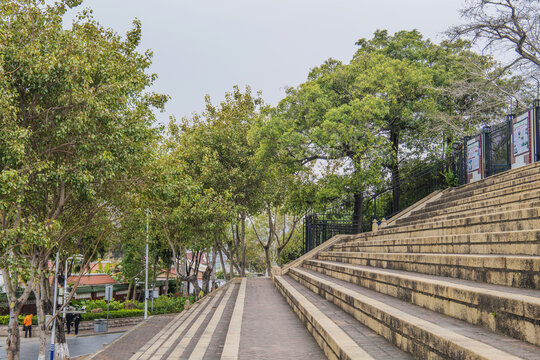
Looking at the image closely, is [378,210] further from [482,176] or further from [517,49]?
[517,49]

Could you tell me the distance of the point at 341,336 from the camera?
431 cm

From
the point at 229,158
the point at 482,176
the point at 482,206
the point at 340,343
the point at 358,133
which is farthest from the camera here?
the point at 229,158

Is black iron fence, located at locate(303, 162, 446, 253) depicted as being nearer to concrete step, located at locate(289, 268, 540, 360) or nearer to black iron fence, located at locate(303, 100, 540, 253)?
black iron fence, located at locate(303, 100, 540, 253)

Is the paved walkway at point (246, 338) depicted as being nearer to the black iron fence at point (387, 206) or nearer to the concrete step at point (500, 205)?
the concrete step at point (500, 205)

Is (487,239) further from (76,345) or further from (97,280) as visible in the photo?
(97,280)

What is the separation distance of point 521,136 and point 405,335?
10.9 m

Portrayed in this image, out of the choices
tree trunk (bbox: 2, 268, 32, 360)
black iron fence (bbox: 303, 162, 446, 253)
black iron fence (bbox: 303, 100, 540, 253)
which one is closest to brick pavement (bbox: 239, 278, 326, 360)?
tree trunk (bbox: 2, 268, 32, 360)

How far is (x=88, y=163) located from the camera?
11.7 metres

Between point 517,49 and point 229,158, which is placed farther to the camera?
point 229,158

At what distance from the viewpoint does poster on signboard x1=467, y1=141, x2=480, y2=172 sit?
14.5 m

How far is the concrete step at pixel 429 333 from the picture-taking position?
2.53 meters

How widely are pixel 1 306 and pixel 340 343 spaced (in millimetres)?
32335

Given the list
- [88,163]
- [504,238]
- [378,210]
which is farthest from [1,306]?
[504,238]

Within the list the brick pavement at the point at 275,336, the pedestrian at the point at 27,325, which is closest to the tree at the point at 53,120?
the brick pavement at the point at 275,336
